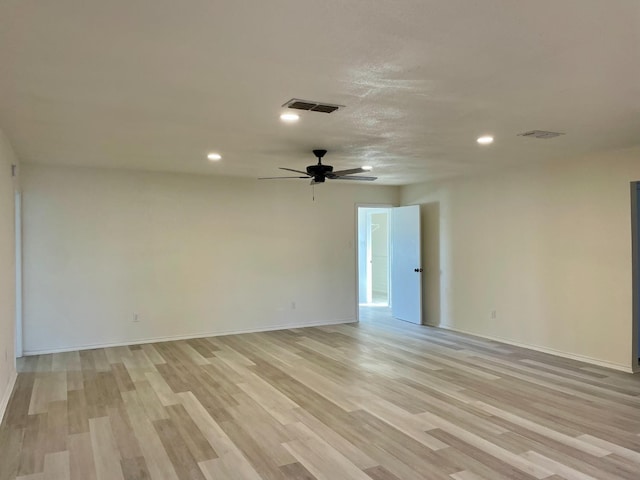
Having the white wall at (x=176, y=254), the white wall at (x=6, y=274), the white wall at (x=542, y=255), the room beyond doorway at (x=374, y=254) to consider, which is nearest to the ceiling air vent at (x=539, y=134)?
the white wall at (x=542, y=255)

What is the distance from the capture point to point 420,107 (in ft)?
11.2

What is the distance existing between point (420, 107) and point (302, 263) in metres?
4.83

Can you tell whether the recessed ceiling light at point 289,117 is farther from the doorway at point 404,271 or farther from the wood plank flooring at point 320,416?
the doorway at point 404,271

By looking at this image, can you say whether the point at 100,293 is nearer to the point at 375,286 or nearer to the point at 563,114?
the point at 563,114

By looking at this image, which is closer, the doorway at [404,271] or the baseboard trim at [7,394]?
the baseboard trim at [7,394]

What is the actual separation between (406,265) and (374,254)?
9.65 ft

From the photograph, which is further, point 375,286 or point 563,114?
point 375,286

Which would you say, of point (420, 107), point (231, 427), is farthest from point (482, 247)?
point (231, 427)

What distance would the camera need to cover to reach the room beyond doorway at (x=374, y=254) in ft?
35.8

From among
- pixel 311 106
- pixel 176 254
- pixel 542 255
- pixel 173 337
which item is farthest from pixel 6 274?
pixel 542 255

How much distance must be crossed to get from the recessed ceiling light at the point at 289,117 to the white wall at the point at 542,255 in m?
3.83

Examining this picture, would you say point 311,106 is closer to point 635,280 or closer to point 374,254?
point 635,280

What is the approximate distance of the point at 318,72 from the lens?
2674mm

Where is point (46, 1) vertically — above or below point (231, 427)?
above
